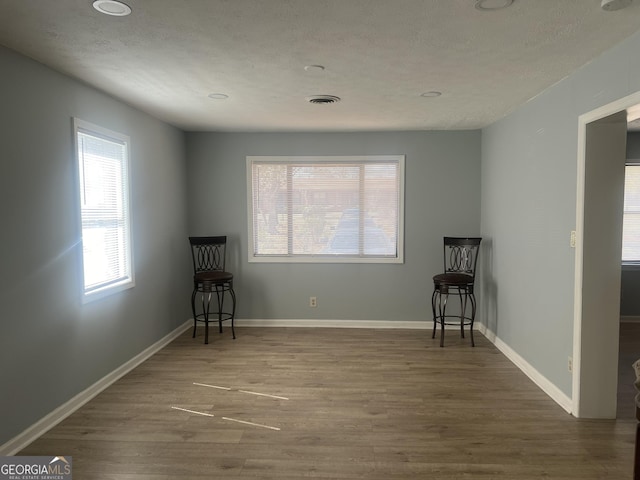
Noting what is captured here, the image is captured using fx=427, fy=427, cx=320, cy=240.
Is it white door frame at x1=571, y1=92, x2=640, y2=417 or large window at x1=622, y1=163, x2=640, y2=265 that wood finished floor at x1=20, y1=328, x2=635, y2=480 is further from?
large window at x1=622, y1=163, x2=640, y2=265

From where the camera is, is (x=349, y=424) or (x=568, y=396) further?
(x=568, y=396)

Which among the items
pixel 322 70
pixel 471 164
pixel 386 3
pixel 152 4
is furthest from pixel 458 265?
pixel 152 4

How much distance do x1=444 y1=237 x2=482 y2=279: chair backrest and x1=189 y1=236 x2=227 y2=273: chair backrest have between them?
8.60 feet

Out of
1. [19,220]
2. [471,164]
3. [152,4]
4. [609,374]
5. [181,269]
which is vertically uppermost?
[152,4]

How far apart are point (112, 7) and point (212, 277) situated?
3.04 meters

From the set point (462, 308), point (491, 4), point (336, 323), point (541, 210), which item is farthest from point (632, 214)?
point (491, 4)

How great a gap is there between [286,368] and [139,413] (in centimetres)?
129

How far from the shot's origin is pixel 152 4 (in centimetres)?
191

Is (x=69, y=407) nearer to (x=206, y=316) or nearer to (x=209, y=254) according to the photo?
(x=206, y=316)

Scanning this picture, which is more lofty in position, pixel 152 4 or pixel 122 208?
pixel 152 4

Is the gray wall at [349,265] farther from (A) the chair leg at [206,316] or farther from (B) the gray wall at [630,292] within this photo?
(B) the gray wall at [630,292]

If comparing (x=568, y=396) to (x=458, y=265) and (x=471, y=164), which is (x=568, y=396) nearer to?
(x=458, y=265)

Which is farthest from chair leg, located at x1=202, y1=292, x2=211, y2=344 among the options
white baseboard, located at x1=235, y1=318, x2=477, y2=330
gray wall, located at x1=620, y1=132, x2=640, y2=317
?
gray wall, located at x1=620, y1=132, x2=640, y2=317

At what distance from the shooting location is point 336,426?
2.81 metres
